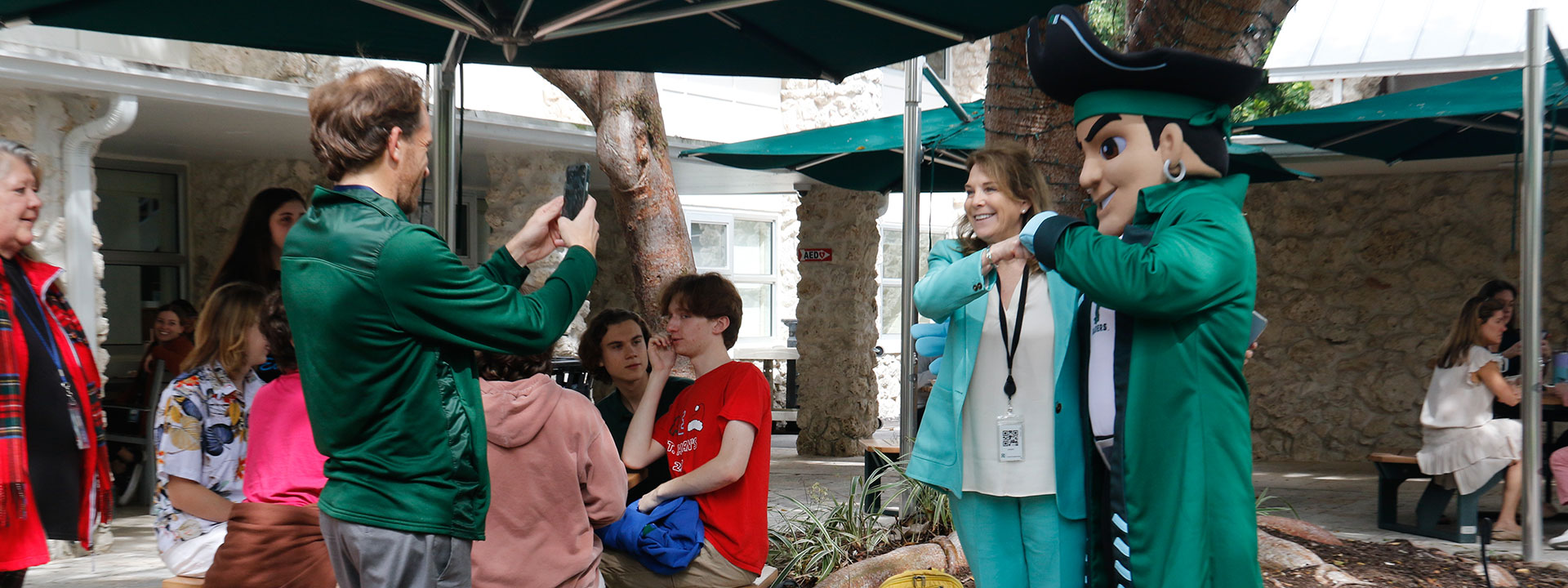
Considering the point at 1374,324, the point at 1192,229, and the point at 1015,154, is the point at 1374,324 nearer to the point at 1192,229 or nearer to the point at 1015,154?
the point at 1015,154

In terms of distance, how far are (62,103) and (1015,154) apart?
4556mm

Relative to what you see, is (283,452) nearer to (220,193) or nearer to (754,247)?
(220,193)

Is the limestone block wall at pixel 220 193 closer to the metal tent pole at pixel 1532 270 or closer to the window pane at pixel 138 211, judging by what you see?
the window pane at pixel 138 211

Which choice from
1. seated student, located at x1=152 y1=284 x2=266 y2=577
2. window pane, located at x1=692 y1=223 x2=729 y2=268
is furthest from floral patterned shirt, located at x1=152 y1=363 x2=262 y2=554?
window pane, located at x1=692 y1=223 x2=729 y2=268

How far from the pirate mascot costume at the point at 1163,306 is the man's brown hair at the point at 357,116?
3.49 ft

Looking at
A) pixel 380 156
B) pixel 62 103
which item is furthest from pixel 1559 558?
pixel 62 103

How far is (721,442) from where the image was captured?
3012 millimetres

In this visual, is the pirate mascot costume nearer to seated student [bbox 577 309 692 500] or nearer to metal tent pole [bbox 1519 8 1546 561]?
seated student [bbox 577 309 692 500]

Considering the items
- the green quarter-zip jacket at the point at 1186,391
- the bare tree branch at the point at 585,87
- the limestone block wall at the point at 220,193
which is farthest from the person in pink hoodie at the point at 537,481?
the limestone block wall at the point at 220,193

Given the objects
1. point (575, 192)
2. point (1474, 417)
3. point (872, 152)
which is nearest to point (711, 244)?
point (872, 152)

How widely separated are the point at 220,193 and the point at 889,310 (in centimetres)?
866

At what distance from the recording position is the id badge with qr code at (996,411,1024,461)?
91.5 inches

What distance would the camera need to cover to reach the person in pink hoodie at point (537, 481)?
2402mm

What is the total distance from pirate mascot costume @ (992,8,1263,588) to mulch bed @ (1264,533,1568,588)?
84.6 inches
